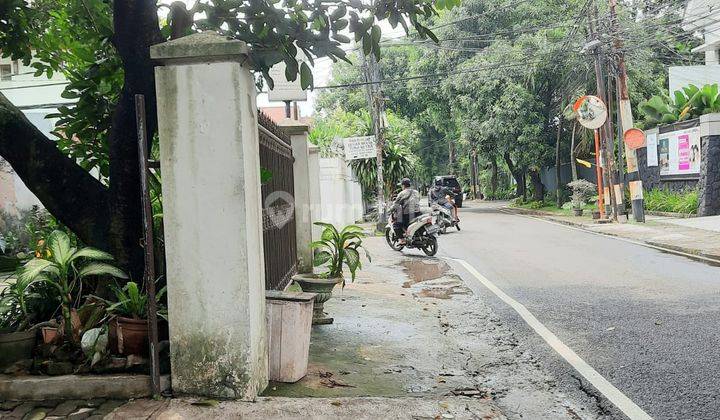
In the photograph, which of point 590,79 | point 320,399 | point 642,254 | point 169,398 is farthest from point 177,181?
point 590,79

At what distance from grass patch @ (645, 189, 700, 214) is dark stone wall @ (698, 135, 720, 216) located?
0.50 metres

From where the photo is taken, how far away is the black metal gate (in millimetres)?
5859

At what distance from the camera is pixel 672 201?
20.1 metres

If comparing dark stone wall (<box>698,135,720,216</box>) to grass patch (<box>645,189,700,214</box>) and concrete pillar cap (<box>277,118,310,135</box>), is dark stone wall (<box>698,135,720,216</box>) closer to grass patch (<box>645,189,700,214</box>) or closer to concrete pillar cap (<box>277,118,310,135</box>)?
grass patch (<box>645,189,700,214</box>)

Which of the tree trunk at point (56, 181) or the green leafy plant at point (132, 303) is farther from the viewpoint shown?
the tree trunk at point (56, 181)

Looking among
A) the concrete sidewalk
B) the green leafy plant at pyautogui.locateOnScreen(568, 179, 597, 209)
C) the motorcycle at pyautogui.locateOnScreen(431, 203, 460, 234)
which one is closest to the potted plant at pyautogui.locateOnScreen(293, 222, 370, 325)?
the concrete sidewalk

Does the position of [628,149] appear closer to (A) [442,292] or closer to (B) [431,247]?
(B) [431,247]

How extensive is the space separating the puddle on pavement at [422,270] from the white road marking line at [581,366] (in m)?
2.05

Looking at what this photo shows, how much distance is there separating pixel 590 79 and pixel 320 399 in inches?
991

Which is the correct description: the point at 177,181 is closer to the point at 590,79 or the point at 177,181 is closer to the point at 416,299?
the point at 416,299

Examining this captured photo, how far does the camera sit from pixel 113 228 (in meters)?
4.55

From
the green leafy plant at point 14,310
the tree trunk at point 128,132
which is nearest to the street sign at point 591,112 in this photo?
the tree trunk at point 128,132

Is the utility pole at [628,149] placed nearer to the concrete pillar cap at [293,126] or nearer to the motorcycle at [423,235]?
the motorcycle at [423,235]

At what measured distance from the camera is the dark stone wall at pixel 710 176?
1788cm
